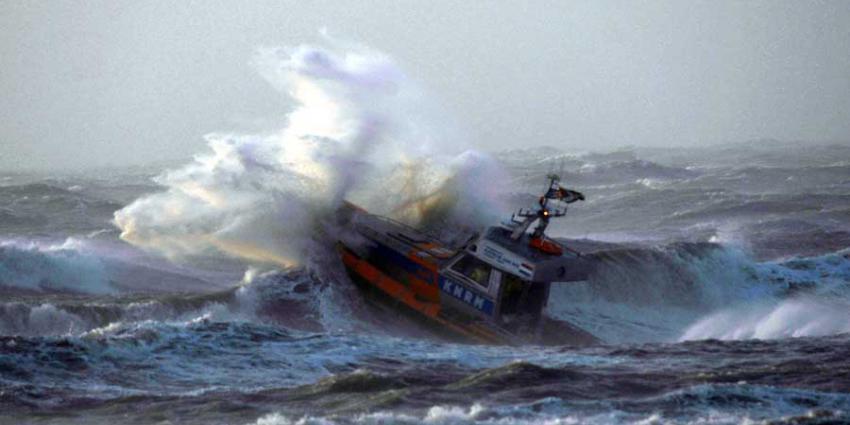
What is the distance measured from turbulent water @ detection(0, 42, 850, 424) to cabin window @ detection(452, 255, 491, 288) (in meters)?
1.43

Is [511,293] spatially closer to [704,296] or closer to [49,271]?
[704,296]

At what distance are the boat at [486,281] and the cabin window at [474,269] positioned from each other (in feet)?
0.06

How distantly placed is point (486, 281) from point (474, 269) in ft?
1.12

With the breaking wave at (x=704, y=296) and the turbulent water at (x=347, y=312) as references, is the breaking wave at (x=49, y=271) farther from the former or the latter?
the breaking wave at (x=704, y=296)

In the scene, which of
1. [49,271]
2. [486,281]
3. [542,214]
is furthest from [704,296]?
[49,271]

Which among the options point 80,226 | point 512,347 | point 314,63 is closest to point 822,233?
point 314,63

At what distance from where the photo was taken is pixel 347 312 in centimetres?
2202

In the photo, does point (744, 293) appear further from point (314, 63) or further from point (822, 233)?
point (314, 63)

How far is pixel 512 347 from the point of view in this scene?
1931cm

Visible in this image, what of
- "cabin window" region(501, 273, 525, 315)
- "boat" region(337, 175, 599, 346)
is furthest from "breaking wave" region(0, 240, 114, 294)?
"cabin window" region(501, 273, 525, 315)

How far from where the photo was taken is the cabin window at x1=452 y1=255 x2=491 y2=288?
20.9 meters

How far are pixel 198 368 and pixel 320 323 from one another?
5.86 meters

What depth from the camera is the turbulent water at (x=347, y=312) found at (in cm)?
1386

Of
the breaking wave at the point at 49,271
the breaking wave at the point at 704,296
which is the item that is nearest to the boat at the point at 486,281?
the breaking wave at the point at 704,296
